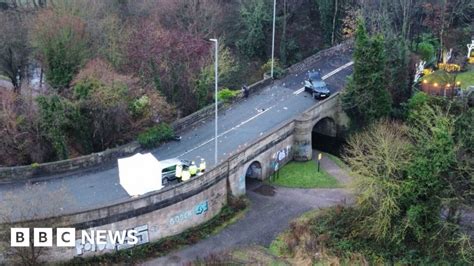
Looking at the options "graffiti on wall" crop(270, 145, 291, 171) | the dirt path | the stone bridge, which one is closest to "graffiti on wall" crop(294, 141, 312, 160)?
the stone bridge

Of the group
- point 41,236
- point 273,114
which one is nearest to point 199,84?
point 273,114

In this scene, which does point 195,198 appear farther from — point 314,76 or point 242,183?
point 314,76

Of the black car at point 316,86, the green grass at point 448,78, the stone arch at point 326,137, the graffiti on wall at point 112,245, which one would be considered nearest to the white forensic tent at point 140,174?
the graffiti on wall at point 112,245

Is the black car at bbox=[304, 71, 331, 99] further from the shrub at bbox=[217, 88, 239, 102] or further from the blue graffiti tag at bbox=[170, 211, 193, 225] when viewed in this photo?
the blue graffiti tag at bbox=[170, 211, 193, 225]

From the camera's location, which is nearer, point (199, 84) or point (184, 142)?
point (184, 142)

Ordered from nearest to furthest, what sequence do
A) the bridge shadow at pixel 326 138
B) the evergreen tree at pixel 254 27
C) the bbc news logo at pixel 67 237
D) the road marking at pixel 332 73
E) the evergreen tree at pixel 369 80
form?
the bbc news logo at pixel 67 237 < the evergreen tree at pixel 369 80 < the bridge shadow at pixel 326 138 < the road marking at pixel 332 73 < the evergreen tree at pixel 254 27

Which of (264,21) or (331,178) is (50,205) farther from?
(264,21)

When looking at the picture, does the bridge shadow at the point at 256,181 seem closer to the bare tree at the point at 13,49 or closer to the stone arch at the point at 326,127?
the stone arch at the point at 326,127

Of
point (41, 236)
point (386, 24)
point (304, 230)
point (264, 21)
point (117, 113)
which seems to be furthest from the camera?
point (264, 21)
